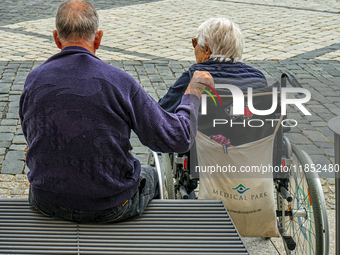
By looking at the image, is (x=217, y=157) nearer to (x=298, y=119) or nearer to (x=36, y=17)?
(x=298, y=119)

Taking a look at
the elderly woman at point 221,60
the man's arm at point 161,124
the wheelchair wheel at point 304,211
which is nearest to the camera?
the man's arm at point 161,124

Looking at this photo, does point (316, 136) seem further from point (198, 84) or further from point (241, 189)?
point (198, 84)

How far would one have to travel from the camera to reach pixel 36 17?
12094mm

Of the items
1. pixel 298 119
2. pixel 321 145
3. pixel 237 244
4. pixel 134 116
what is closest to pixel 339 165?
pixel 237 244

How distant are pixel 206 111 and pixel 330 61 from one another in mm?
6189

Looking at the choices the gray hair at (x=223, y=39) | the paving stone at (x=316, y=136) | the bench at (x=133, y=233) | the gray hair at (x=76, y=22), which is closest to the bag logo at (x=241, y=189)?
the bench at (x=133, y=233)

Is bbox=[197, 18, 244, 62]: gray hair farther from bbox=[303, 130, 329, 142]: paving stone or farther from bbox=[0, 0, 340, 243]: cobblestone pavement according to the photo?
bbox=[303, 130, 329, 142]: paving stone

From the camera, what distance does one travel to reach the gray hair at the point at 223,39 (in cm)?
290

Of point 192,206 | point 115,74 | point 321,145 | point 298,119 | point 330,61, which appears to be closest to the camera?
point 115,74

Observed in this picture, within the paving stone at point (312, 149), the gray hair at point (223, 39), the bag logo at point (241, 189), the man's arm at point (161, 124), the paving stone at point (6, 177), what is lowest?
the paving stone at point (312, 149)

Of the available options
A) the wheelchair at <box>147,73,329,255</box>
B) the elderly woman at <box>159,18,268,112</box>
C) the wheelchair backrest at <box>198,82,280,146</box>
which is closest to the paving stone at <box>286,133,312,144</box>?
the wheelchair at <box>147,73,329,255</box>

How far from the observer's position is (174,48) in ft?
29.7

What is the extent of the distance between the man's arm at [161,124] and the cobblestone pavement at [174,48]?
6.82 feet

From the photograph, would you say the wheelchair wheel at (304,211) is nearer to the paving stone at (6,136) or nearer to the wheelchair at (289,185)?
the wheelchair at (289,185)
